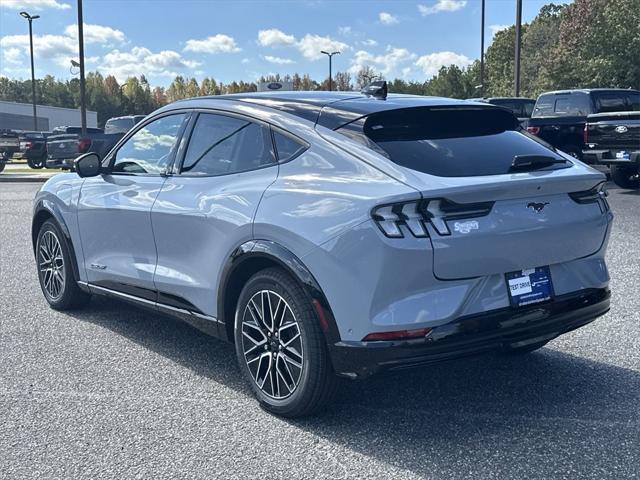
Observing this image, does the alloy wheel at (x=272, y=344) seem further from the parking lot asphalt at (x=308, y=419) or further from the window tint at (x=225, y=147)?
the window tint at (x=225, y=147)

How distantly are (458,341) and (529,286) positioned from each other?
Result: 525 millimetres

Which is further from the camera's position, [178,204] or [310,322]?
[178,204]

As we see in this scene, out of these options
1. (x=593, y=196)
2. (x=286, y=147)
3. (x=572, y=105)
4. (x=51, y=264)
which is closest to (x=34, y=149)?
(x=572, y=105)

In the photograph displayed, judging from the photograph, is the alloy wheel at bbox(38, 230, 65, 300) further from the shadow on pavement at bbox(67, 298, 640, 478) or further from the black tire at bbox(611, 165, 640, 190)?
the black tire at bbox(611, 165, 640, 190)

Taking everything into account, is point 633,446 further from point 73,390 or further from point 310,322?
point 73,390

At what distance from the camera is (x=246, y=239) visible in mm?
3781

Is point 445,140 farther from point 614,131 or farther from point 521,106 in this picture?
point 521,106

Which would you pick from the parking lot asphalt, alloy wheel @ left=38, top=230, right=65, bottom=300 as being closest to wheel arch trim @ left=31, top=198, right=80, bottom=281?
alloy wheel @ left=38, top=230, right=65, bottom=300

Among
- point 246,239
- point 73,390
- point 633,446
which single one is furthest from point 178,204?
point 633,446

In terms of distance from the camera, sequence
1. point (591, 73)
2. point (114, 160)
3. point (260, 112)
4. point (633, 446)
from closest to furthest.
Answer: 1. point (633, 446)
2. point (260, 112)
3. point (114, 160)
4. point (591, 73)

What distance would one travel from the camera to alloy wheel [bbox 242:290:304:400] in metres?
3.65

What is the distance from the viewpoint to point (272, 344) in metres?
3.80

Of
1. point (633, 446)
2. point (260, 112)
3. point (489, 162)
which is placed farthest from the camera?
point (260, 112)

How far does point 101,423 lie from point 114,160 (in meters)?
2.25
